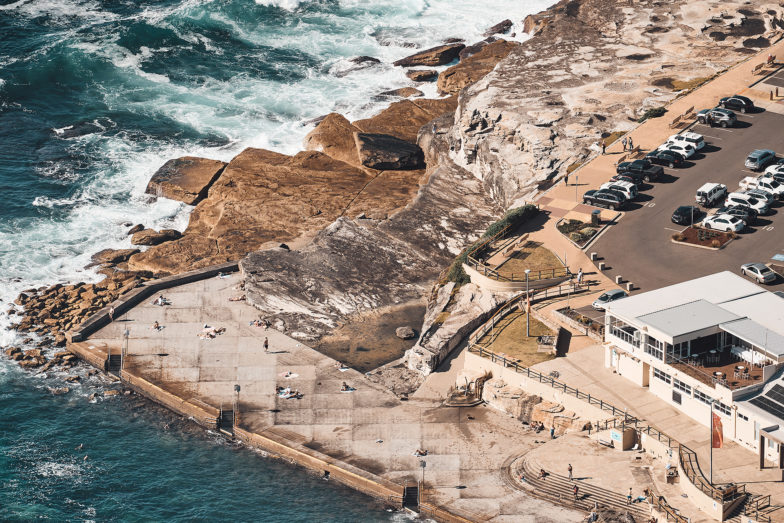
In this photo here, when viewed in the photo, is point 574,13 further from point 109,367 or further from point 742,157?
point 109,367

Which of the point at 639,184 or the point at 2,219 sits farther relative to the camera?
the point at 2,219

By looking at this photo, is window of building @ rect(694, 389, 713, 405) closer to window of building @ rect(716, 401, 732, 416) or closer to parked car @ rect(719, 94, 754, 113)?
window of building @ rect(716, 401, 732, 416)

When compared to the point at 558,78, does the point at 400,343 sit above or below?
below

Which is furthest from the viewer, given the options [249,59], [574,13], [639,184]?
[249,59]

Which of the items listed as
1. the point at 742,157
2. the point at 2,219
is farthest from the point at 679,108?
the point at 2,219

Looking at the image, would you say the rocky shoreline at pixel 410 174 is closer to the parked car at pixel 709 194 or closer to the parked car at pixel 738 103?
the parked car at pixel 738 103

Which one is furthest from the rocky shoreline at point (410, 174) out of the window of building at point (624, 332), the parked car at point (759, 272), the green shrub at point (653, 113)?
the parked car at point (759, 272)
